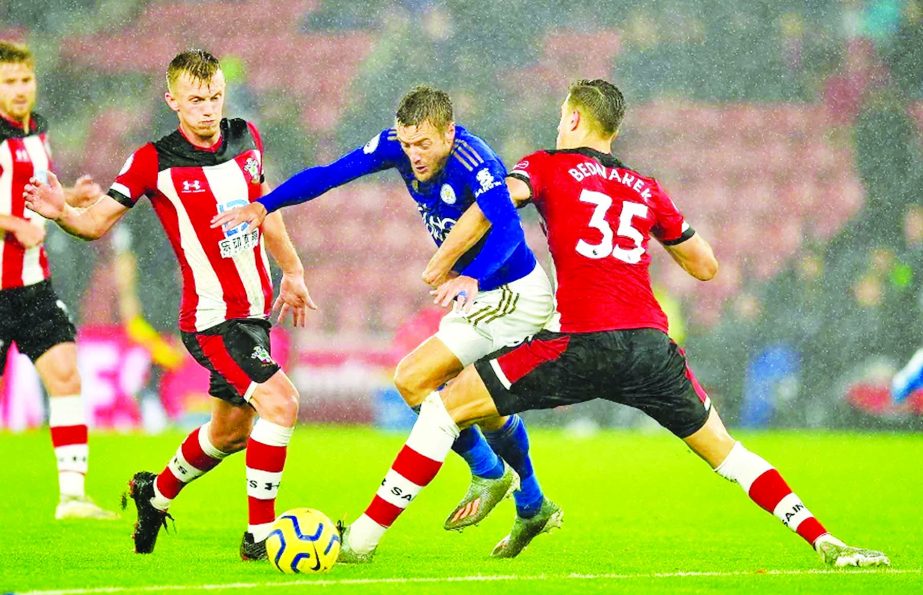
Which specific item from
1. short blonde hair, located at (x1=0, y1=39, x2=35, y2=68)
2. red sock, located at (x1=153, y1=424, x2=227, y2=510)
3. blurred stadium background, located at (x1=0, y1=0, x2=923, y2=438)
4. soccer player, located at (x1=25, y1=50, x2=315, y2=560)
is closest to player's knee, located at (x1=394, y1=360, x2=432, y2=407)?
soccer player, located at (x1=25, y1=50, x2=315, y2=560)

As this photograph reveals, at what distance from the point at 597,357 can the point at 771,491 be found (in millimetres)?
770

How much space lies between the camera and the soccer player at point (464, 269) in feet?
16.5

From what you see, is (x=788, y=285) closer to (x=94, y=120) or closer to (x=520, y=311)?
(x=94, y=120)

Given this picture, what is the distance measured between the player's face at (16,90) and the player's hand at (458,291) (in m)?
3.35

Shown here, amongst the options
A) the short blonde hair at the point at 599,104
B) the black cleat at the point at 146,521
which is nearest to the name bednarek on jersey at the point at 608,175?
the short blonde hair at the point at 599,104

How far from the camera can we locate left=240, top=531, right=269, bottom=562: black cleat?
5273 mm

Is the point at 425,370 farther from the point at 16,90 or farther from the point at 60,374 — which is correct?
the point at 16,90

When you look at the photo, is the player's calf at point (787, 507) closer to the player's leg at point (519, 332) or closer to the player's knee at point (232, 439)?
the player's leg at point (519, 332)

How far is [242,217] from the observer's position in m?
5.30

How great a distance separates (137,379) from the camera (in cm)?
1308

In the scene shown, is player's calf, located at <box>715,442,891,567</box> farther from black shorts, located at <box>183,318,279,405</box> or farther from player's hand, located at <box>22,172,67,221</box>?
player's hand, located at <box>22,172,67,221</box>

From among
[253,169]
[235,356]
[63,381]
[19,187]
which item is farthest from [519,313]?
[19,187]

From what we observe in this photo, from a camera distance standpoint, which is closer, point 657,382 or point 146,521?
point 657,382

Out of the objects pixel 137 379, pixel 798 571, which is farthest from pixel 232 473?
pixel 798 571
